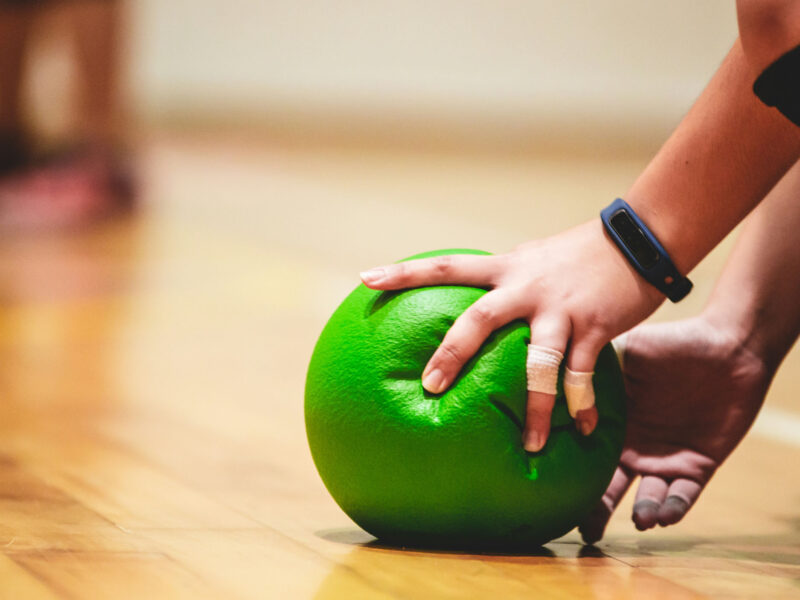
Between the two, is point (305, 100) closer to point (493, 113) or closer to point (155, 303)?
point (493, 113)

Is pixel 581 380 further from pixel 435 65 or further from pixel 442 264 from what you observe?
pixel 435 65

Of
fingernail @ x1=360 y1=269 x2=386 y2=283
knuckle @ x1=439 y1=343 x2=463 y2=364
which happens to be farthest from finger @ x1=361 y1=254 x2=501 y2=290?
knuckle @ x1=439 y1=343 x2=463 y2=364

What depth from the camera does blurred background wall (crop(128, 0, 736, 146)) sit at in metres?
9.18

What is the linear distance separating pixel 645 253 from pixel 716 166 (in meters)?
0.13

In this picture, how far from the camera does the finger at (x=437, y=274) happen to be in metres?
1.42

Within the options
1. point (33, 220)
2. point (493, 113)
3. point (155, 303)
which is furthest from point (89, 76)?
point (493, 113)

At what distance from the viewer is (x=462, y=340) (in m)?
1.35

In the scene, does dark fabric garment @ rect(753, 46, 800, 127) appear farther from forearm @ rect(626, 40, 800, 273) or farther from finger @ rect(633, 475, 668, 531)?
finger @ rect(633, 475, 668, 531)

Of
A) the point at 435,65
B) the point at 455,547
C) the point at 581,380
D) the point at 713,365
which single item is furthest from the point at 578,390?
the point at 435,65

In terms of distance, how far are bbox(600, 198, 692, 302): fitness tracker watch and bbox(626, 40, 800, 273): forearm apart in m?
0.02

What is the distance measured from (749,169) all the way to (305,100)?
849 centimetres

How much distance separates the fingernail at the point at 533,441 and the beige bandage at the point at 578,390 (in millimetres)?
55

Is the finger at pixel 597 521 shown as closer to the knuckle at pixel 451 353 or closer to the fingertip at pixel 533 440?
the fingertip at pixel 533 440

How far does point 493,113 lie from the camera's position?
33.3 feet
